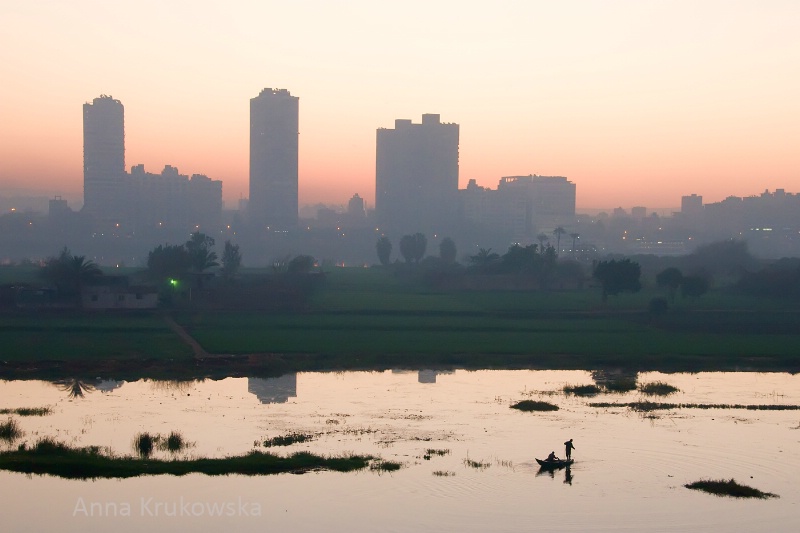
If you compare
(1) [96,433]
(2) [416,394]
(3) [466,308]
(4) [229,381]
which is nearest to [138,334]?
(4) [229,381]

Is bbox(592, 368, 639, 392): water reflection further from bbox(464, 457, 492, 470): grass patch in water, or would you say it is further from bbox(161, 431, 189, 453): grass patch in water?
bbox(161, 431, 189, 453): grass patch in water

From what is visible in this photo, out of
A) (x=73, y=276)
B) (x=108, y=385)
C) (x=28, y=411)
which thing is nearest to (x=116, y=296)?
(x=73, y=276)

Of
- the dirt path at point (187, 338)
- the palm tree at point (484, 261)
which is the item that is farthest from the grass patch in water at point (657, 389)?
the palm tree at point (484, 261)

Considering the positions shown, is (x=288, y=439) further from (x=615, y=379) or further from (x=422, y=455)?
(x=615, y=379)

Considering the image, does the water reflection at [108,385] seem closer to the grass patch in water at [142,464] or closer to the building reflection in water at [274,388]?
the building reflection in water at [274,388]

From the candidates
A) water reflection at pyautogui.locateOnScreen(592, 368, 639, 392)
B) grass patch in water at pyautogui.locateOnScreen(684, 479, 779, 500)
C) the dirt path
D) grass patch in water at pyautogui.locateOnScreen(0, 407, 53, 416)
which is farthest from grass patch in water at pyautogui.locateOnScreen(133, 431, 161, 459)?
water reflection at pyautogui.locateOnScreen(592, 368, 639, 392)

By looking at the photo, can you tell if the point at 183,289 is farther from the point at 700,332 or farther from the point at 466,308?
the point at 700,332
